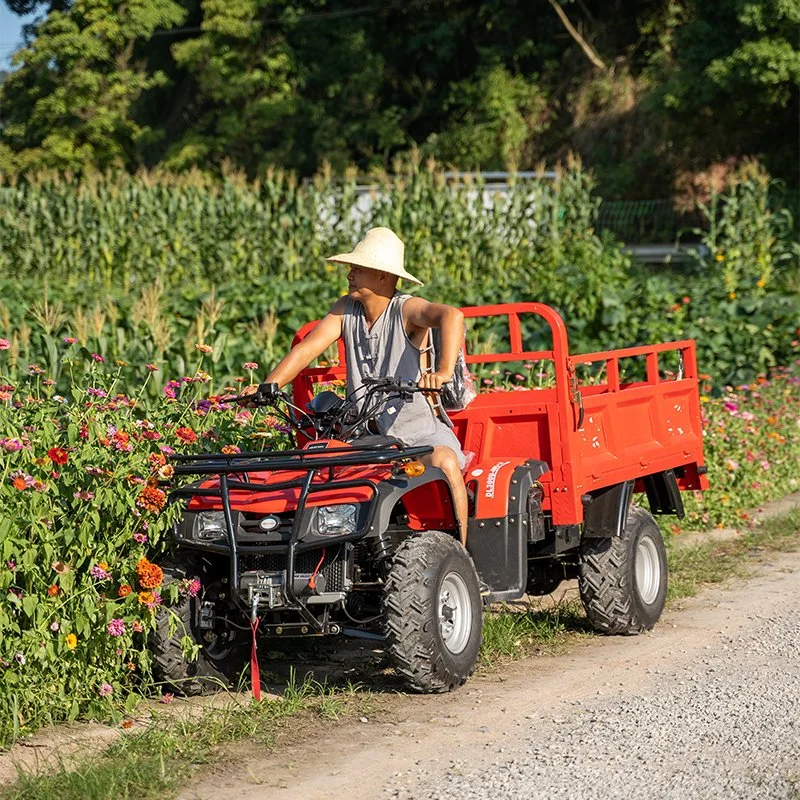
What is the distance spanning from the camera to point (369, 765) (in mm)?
5301

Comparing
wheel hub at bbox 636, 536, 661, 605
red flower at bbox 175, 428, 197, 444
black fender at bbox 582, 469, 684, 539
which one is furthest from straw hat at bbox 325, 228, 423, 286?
wheel hub at bbox 636, 536, 661, 605

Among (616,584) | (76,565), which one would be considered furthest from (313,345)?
(616,584)

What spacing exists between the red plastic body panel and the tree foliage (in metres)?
29.2

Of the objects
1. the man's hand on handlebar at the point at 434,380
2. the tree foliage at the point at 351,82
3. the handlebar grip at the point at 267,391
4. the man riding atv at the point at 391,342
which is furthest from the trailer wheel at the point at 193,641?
the tree foliage at the point at 351,82

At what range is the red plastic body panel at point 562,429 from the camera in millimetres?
7043

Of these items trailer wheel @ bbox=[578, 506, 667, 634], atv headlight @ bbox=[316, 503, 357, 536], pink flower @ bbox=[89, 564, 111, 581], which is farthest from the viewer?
trailer wheel @ bbox=[578, 506, 667, 634]

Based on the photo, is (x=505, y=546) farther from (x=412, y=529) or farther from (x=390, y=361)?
(x=390, y=361)

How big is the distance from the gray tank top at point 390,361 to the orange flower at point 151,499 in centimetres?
110

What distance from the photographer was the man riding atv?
261 inches

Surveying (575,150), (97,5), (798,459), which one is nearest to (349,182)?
(798,459)

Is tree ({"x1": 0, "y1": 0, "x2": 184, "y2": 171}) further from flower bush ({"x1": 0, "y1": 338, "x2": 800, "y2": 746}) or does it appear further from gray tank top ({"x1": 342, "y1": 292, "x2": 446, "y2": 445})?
flower bush ({"x1": 0, "y1": 338, "x2": 800, "y2": 746})

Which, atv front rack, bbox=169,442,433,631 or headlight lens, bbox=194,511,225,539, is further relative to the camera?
headlight lens, bbox=194,511,225,539

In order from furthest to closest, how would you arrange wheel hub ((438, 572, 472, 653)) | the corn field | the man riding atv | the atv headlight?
the corn field
the man riding atv
wheel hub ((438, 572, 472, 653))
the atv headlight

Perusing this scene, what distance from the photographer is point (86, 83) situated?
135ft
